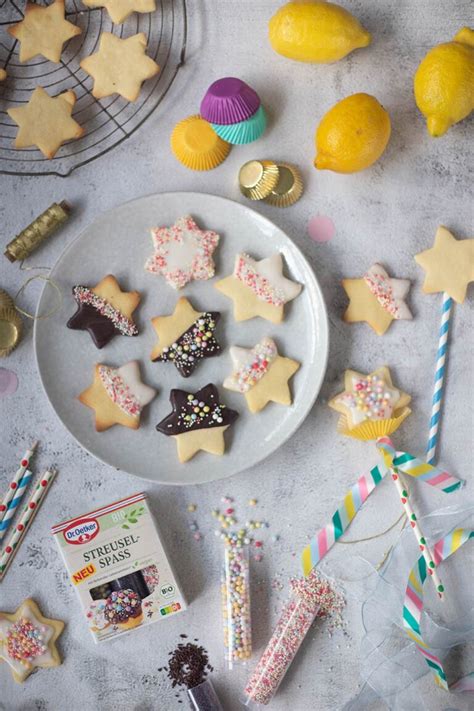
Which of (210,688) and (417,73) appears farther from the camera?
(210,688)

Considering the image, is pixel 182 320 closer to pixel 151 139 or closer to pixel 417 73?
pixel 151 139

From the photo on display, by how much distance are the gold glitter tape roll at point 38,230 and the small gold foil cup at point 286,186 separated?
449 millimetres

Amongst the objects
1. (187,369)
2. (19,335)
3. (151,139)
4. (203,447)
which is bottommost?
(203,447)

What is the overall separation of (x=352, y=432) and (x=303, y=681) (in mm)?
576

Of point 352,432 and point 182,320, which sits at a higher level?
point 182,320

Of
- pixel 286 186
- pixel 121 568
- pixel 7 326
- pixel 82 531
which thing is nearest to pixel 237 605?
pixel 121 568

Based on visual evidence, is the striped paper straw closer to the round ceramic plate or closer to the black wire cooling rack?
the round ceramic plate

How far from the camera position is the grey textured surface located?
1553mm

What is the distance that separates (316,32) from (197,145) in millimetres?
323

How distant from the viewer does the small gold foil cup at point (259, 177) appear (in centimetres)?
150

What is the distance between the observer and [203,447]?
1511 millimetres

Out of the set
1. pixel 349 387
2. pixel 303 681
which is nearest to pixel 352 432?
pixel 349 387

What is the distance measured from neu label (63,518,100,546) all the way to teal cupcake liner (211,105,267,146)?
2.82ft

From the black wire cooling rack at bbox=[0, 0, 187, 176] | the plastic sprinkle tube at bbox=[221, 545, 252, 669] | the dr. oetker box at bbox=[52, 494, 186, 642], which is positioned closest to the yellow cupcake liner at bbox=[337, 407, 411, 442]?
the plastic sprinkle tube at bbox=[221, 545, 252, 669]
